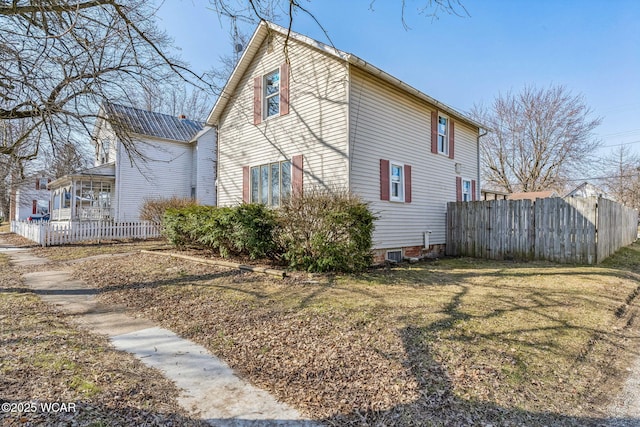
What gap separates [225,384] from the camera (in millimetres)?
3113

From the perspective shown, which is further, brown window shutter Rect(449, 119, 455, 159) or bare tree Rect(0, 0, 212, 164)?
brown window shutter Rect(449, 119, 455, 159)

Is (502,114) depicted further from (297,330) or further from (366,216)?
(297,330)

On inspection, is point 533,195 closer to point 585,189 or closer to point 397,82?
point 585,189

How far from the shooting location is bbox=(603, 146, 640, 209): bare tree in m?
34.0

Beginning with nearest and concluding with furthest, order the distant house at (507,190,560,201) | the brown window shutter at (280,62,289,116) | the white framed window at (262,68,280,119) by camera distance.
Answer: the brown window shutter at (280,62,289,116), the white framed window at (262,68,280,119), the distant house at (507,190,560,201)

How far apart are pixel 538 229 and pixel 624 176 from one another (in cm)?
3330

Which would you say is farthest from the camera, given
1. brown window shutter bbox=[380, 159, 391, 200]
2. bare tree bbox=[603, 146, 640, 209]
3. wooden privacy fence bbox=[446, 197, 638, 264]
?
bare tree bbox=[603, 146, 640, 209]

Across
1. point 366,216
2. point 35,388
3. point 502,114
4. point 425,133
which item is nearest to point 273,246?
point 366,216

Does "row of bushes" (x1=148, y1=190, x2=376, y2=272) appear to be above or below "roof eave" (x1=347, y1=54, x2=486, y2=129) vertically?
below

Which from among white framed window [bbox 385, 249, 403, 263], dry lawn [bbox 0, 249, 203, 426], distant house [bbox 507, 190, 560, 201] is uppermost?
distant house [bbox 507, 190, 560, 201]

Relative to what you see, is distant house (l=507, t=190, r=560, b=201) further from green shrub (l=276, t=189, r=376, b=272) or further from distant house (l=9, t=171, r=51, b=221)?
distant house (l=9, t=171, r=51, b=221)

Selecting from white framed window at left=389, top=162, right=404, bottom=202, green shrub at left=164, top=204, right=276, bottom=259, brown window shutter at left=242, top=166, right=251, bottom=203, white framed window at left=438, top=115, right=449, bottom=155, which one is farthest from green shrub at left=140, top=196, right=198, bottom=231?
white framed window at left=438, top=115, right=449, bottom=155

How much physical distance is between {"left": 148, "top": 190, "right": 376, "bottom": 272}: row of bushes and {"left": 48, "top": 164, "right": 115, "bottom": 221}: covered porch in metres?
14.2

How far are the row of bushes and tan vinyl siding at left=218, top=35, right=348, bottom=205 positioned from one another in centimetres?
177
